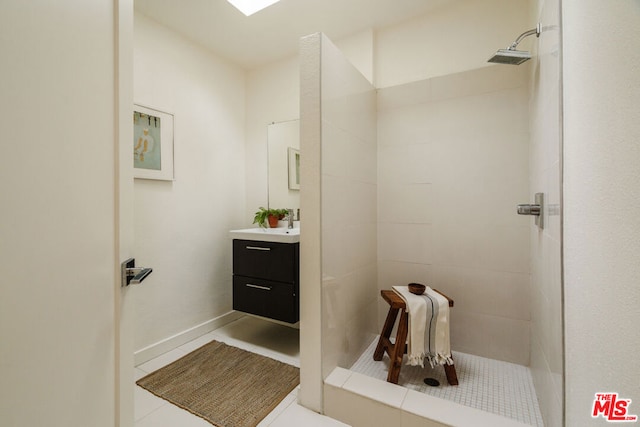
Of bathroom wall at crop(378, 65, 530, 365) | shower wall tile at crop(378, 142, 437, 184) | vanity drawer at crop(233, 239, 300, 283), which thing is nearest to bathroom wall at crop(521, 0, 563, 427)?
bathroom wall at crop(378, 65, 530, 365)

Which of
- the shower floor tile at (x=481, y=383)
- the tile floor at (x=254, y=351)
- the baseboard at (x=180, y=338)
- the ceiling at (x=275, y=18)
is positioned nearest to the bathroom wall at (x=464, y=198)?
the shower floor tile at (x=481, y=383)

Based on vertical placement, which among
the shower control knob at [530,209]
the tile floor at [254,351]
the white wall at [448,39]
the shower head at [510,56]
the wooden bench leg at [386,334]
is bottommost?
the tile floor at [254,351]

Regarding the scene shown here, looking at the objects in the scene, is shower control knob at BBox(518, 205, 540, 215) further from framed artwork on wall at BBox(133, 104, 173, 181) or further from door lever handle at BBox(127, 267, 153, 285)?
framed artwork on wall at BBox(133, 104, 173, 181)

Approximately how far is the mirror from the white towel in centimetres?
139

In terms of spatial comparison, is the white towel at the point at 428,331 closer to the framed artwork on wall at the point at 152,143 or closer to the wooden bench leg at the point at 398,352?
the wooden bench leg at the point at 398,352

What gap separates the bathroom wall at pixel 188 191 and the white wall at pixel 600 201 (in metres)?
2.27

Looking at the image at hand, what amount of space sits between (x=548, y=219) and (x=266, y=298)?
5.78 feet

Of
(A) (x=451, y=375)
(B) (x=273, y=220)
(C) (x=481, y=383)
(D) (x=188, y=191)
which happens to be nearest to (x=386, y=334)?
(A) (x=451, y=375)

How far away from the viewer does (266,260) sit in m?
2.08

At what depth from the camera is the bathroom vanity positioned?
6.48 ft

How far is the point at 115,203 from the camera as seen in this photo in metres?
0.72

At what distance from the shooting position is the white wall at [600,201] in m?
0.47

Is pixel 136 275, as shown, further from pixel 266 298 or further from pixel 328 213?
pixel 266 298

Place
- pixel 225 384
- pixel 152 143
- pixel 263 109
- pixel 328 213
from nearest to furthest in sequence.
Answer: pixel 328 213, pixel 225 384, pixel 152 143, pixel 263 109
